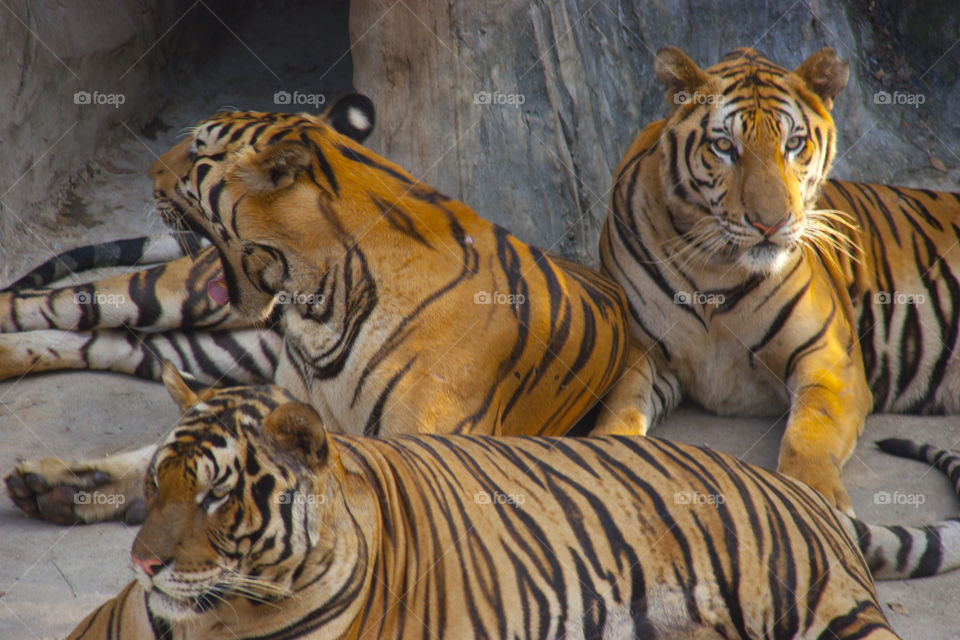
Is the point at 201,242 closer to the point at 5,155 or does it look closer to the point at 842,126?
the point at 5,155

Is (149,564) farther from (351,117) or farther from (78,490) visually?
(351,117)

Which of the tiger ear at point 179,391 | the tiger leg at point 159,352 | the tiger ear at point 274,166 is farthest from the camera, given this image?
the tiger leg at point 159,352

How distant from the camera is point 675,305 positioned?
477cm

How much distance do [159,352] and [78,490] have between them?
1.31 metres

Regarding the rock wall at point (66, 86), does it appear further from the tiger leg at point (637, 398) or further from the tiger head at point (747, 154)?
the tiger head at point (747, 154)

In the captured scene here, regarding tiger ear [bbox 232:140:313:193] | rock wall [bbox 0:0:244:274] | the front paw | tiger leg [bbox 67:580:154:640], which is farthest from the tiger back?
rock wall [bbox 0:0:244:274]

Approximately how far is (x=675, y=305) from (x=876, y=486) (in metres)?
1.11

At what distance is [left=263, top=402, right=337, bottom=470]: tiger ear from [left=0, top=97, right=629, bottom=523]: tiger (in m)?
1.19

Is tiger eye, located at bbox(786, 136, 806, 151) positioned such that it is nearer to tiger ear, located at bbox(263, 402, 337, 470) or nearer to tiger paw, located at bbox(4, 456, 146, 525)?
tiger ear, located at bbox(263, 402, 337, 470)

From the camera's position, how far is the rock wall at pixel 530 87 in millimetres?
5551

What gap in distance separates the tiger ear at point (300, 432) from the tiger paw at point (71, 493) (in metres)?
1.63

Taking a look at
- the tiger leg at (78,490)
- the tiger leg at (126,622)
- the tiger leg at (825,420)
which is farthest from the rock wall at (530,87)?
the tiger leg at (126,622)

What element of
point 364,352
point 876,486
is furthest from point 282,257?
point 876,486

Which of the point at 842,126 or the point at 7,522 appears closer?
the point at 7,522
